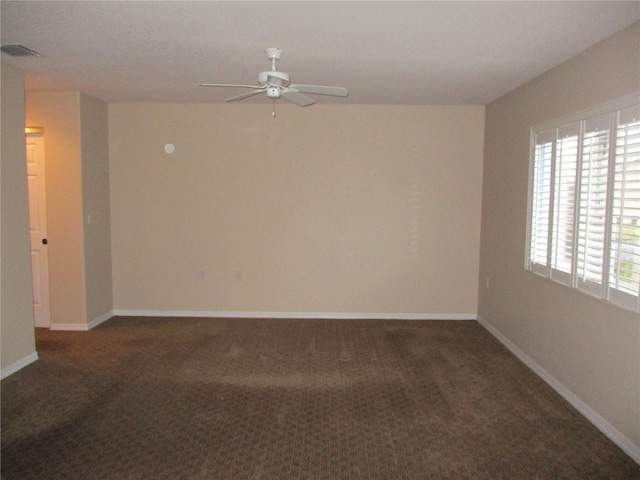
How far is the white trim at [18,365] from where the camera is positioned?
152 inches

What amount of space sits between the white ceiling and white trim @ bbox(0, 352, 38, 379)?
8.47 feet

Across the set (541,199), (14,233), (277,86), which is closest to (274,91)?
(277,86)

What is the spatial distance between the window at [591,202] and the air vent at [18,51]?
13.8 ft

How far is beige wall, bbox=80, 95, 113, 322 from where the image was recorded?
17.0 ft

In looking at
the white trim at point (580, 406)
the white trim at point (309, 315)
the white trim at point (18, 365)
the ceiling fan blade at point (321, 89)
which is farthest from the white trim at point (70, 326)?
the white trim at point (580, 406)

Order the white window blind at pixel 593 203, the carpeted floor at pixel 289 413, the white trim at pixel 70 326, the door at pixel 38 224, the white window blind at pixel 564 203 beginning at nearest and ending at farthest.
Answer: the carpeted floor at pixel 289 413 < the white window blind at pixel 593 203 < the white window blind at pixel 564 203 < the door at pixel 38 224 < the white trim at pixel 70 326

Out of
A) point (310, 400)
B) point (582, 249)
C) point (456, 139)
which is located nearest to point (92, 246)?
point (310, 400)

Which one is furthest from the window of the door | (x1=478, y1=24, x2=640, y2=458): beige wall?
the door

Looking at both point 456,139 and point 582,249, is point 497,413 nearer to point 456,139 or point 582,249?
point 582,249

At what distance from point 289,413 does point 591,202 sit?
262cm

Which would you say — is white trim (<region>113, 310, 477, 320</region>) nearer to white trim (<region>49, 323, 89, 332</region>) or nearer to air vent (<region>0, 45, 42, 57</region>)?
white trim (<region>49, 323, 89, 332</region>)

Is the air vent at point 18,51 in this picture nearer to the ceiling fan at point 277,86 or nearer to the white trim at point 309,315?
the ceiling fan at point 277,86

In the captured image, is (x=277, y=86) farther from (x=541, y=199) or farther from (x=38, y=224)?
(x=38, y=224)

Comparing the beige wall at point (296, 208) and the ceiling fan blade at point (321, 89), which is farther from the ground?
the ceiling fan blade at point (321, 89)
